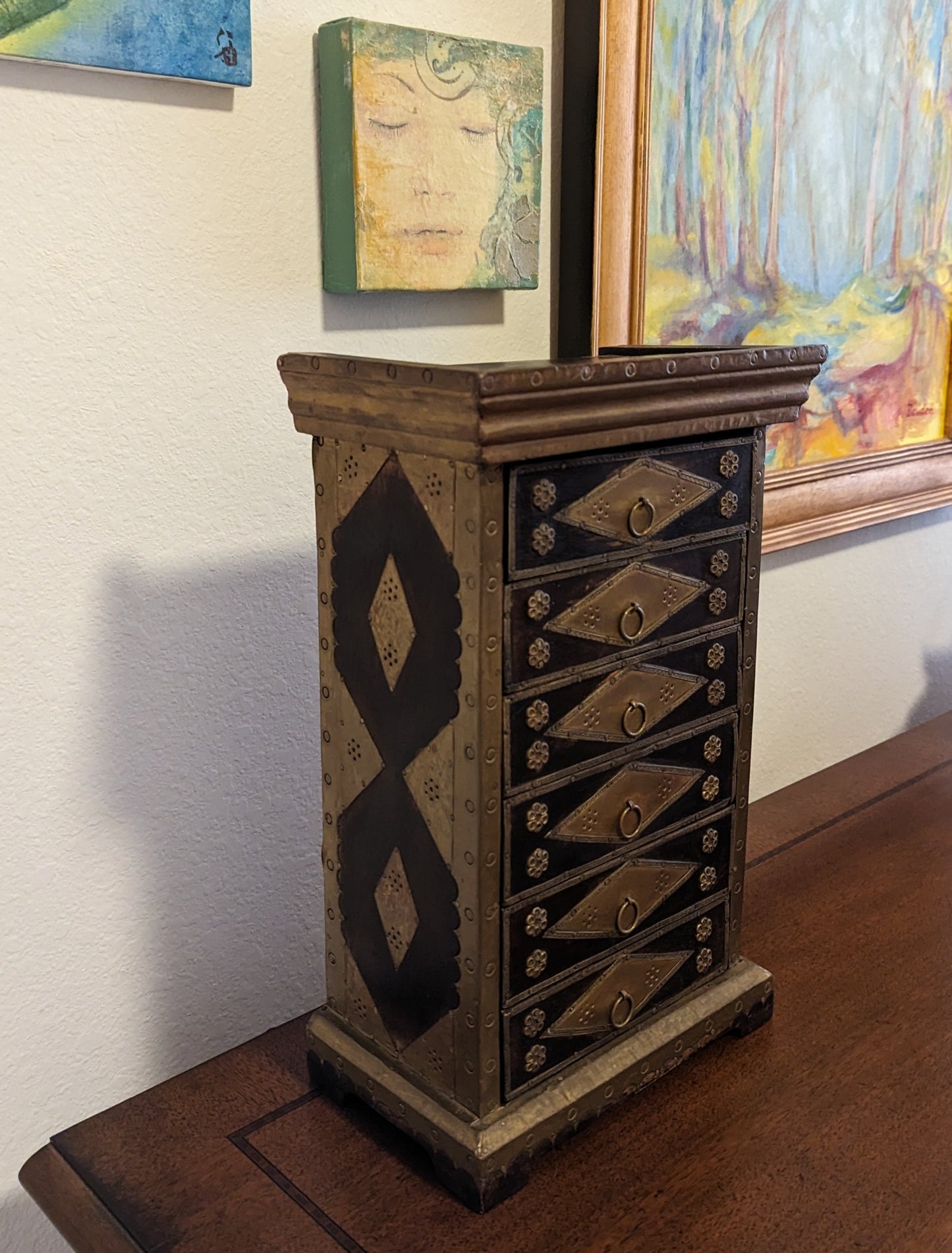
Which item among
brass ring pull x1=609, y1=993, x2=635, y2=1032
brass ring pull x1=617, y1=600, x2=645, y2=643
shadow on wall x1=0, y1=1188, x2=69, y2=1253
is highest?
brass ring pull x1=617, y1=600, x2=645, y2=643

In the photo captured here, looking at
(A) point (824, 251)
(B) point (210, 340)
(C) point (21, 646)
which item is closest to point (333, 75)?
(B) point (210, 340)

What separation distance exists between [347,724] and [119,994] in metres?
0.42

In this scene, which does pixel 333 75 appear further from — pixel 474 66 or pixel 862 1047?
pixel 862 1047

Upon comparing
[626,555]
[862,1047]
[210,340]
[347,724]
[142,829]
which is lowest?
[862,1047]

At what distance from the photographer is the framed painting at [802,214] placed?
1424 millimetres

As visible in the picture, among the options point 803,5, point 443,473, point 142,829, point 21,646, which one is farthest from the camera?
point 803,5

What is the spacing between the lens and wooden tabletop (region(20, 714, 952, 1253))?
933 millimetres

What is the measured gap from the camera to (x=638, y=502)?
95 centimetres

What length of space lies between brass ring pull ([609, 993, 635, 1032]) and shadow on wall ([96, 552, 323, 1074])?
17.0 inches

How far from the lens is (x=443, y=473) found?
2.88 ft

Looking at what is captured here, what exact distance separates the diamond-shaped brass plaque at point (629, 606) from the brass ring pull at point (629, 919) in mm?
Answer: 232

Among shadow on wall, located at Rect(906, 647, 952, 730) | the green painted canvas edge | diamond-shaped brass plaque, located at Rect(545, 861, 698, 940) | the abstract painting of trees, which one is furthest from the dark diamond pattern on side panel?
shadow on wall, located at Rect(906, 647, 952, 730)

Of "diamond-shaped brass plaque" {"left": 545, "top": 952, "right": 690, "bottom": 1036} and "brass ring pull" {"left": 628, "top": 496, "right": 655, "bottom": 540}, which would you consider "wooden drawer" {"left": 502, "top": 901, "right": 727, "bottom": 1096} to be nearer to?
"diamond-shaped brass plaque" {"left": 545, "top": 952, "right": 690, "bottom": 1036}
